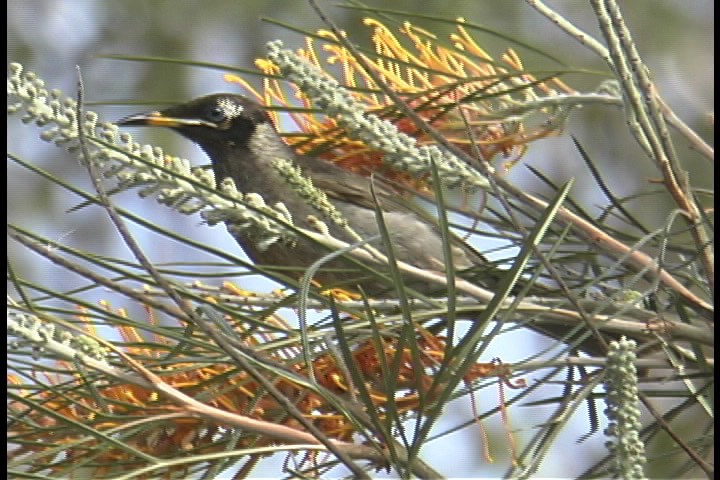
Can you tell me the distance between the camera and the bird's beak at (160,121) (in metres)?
1.40

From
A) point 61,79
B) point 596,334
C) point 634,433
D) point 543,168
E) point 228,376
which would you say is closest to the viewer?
point 634,433

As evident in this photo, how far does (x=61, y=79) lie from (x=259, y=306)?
2.38 metres

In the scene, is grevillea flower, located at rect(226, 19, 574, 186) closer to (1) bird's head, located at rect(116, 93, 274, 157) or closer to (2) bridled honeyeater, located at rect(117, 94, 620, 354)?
(2) bridled honeyeater, located at rect(117, 94, 620, 354)

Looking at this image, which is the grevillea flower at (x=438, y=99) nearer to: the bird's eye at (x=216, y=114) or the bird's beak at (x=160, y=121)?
the bird's beak at (x=160, y=121)

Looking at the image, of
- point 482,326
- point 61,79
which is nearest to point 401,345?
point 482,326

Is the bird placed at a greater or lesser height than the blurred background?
lesser

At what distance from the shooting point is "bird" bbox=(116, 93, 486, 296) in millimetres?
1541

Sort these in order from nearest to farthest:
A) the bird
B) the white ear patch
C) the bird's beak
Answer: the bird's beak < the bird < the white ear patch

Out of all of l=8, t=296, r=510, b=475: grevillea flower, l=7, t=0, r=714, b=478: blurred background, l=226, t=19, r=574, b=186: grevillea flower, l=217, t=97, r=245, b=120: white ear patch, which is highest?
l=7, t=0, r=714, b=478: blurred background

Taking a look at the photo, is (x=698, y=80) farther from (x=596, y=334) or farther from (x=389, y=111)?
(x=596, y=334)

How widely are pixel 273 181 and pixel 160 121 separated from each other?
232mm

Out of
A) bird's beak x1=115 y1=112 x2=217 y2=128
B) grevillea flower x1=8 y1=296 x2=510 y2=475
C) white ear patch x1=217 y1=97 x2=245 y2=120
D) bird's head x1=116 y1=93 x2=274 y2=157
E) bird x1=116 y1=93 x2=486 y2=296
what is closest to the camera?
grevillea flower x1=8 y1=296 x2=510 y2=475

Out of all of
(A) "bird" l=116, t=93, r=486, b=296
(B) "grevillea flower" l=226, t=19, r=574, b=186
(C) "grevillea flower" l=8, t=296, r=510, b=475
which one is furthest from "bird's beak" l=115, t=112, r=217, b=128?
(C) "grevillea flower" l=8, t=296, r=510, b=475

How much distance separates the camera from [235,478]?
0.86 meters
